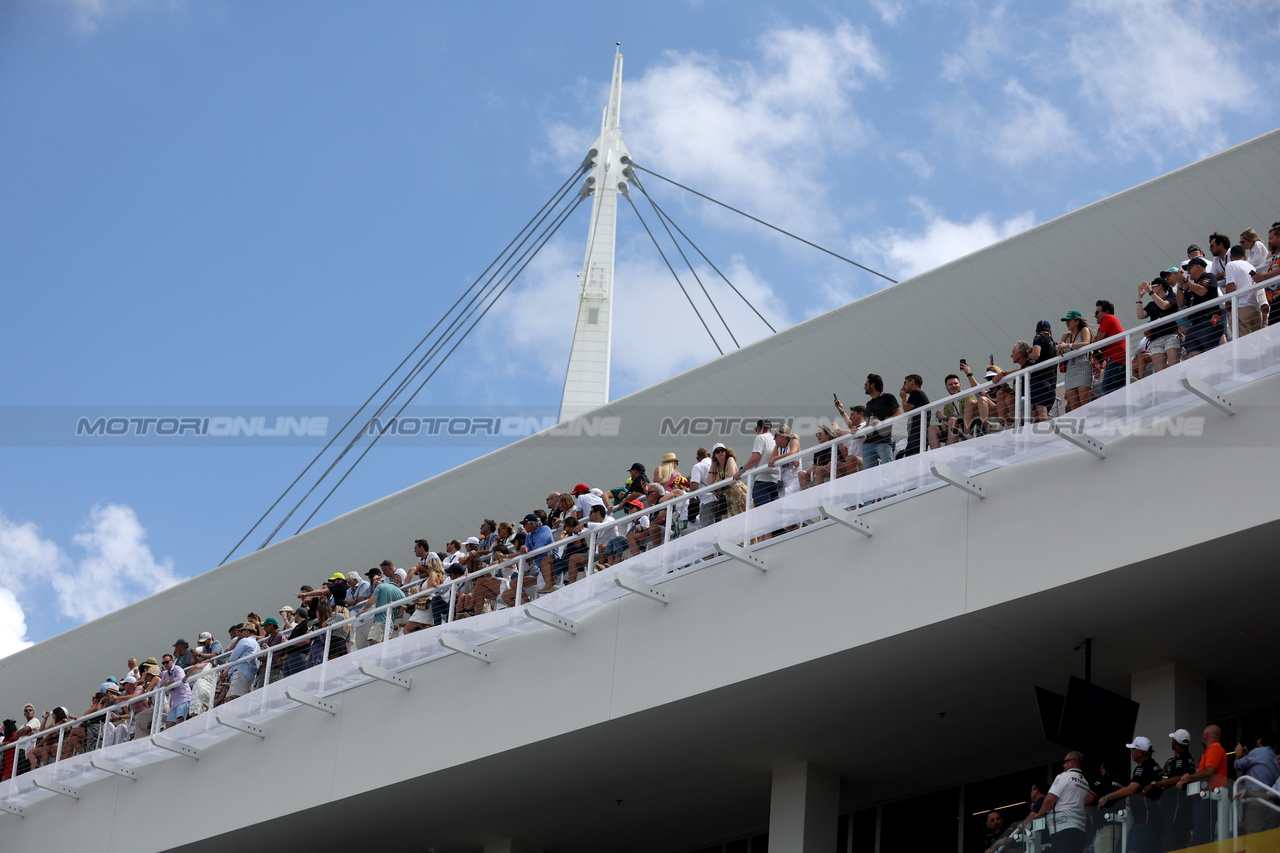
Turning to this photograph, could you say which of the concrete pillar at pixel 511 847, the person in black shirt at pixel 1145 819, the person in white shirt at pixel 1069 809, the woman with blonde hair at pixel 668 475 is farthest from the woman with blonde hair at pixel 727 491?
the concrete pillar at pixel 511 847

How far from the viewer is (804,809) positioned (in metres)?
17.2

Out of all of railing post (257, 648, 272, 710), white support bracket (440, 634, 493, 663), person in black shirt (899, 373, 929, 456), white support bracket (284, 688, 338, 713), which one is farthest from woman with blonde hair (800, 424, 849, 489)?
railing post (257, 648, 272, 710)

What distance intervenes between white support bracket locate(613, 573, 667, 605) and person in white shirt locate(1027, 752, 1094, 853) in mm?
4665

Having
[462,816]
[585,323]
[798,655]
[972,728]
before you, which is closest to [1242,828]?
[798,655]

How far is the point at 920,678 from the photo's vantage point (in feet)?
49.9

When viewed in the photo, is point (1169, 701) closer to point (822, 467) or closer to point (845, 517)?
point (845, 517)

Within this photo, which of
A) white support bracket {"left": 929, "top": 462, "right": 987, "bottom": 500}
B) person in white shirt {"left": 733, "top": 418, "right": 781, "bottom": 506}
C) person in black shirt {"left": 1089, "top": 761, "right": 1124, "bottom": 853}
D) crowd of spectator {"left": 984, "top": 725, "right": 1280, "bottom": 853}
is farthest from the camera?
person in white shirt {"left": 733, "top": 418, "right": 781, "bottom": 506}

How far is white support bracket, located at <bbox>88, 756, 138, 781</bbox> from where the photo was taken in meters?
20.2

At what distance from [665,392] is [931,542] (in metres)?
11.8

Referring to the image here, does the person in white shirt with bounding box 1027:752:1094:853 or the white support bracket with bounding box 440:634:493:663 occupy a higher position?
the white support bracket with bounding box 440:634:493:663

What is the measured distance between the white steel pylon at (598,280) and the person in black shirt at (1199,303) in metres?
23.4

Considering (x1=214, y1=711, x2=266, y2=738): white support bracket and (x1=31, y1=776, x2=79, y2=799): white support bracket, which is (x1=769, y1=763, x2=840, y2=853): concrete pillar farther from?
(x1=31, y1=776, x2=79, y2=799): white support bracket

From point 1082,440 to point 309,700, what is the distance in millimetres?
9665

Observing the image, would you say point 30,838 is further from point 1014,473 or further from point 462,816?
point 1014,473
